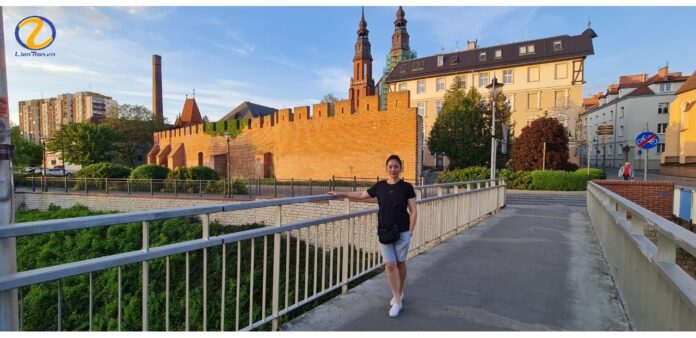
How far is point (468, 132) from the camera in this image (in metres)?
26.2

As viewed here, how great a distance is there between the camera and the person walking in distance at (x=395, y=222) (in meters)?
3.32

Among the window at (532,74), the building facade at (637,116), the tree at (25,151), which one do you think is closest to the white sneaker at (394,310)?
the building facade at (637,116)

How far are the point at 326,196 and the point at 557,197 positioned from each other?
18.2 metres

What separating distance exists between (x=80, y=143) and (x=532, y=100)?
57.9m

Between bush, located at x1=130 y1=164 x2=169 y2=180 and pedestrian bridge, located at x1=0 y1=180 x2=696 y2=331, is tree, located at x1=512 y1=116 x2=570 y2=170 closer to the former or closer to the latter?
pedestrian bridge, located at x1=0 y1=180 x2=696 y2=331

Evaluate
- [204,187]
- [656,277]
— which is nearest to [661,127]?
[204,187]

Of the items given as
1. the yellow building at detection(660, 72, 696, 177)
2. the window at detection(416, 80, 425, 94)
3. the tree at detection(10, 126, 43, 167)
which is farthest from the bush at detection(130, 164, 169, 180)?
the yellow building at detection(660, 72, 696, 177)

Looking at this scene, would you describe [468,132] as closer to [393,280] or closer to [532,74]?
[532,74]

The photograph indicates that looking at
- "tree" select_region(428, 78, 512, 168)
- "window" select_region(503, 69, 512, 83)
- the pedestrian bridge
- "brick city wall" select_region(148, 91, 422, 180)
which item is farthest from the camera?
"window" select_region(503, 69, 512, 83)

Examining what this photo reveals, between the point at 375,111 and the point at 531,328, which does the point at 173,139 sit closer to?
the point at 375,111

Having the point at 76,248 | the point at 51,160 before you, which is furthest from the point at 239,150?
the point at 51,160

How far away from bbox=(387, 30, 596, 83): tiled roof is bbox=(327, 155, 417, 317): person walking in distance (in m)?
44.7

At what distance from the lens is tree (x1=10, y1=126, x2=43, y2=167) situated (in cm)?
4039

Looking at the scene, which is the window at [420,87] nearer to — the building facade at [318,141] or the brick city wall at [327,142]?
the building facade at [318,141]
